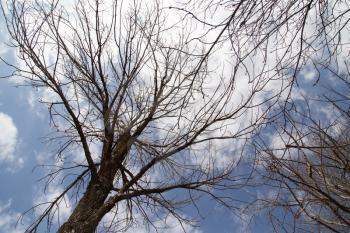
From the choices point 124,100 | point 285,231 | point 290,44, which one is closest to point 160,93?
point 124,100

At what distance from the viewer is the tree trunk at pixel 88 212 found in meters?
3.94

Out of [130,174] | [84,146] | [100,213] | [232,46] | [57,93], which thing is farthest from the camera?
[130,174]

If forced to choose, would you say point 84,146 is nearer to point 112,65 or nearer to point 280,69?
point 112,65

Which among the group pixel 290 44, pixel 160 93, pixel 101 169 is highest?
pixel 160 93

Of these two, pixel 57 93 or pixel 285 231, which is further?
pixel 57 93

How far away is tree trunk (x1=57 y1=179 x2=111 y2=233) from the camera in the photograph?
3.94 m

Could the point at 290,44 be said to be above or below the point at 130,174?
below

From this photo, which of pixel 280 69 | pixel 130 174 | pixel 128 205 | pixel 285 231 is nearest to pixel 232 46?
pixel 280 69

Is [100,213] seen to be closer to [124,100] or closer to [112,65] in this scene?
[124,100]

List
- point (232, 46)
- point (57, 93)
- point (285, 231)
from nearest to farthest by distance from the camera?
point (232, 46) < point (285, 231) < point (57, 93)

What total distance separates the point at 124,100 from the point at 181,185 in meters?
1.32

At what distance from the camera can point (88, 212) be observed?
4125 mm

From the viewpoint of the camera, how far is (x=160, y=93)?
5.83m

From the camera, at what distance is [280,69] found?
251 cm
